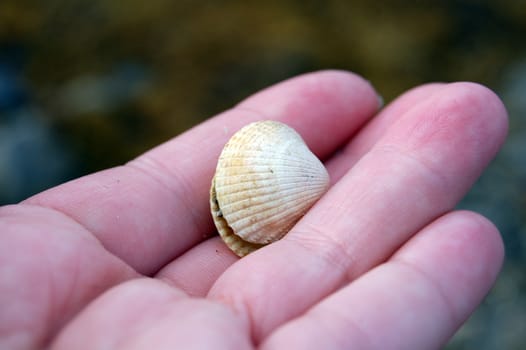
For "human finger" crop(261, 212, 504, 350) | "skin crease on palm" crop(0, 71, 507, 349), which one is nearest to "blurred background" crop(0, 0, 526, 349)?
"skin crease on palm" crop(0, 71, 507, 349)

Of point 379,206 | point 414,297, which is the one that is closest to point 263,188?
point 379,206

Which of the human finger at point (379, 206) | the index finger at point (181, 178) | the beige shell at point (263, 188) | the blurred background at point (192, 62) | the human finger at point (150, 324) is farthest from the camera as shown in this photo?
the blurred background at point (192, 62)

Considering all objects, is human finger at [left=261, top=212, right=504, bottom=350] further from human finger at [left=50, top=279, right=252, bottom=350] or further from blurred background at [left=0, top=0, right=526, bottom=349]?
blurred background at [left=0, top=0, right=526, bottom=349]

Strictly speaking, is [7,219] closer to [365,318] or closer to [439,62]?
[365,318]

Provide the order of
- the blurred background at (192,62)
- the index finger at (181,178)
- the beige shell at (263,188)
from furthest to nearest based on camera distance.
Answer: the blurred background at (192,62)
the beige shell at (263,188)
the index finger at (181,178)

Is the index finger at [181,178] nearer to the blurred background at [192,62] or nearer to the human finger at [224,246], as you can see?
the human finger at [224,246]

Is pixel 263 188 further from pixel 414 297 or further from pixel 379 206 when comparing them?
pixel 414 297

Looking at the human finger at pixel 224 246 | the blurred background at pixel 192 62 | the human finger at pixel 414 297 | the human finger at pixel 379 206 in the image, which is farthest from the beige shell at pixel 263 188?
the blurred background at pixel 192 62
